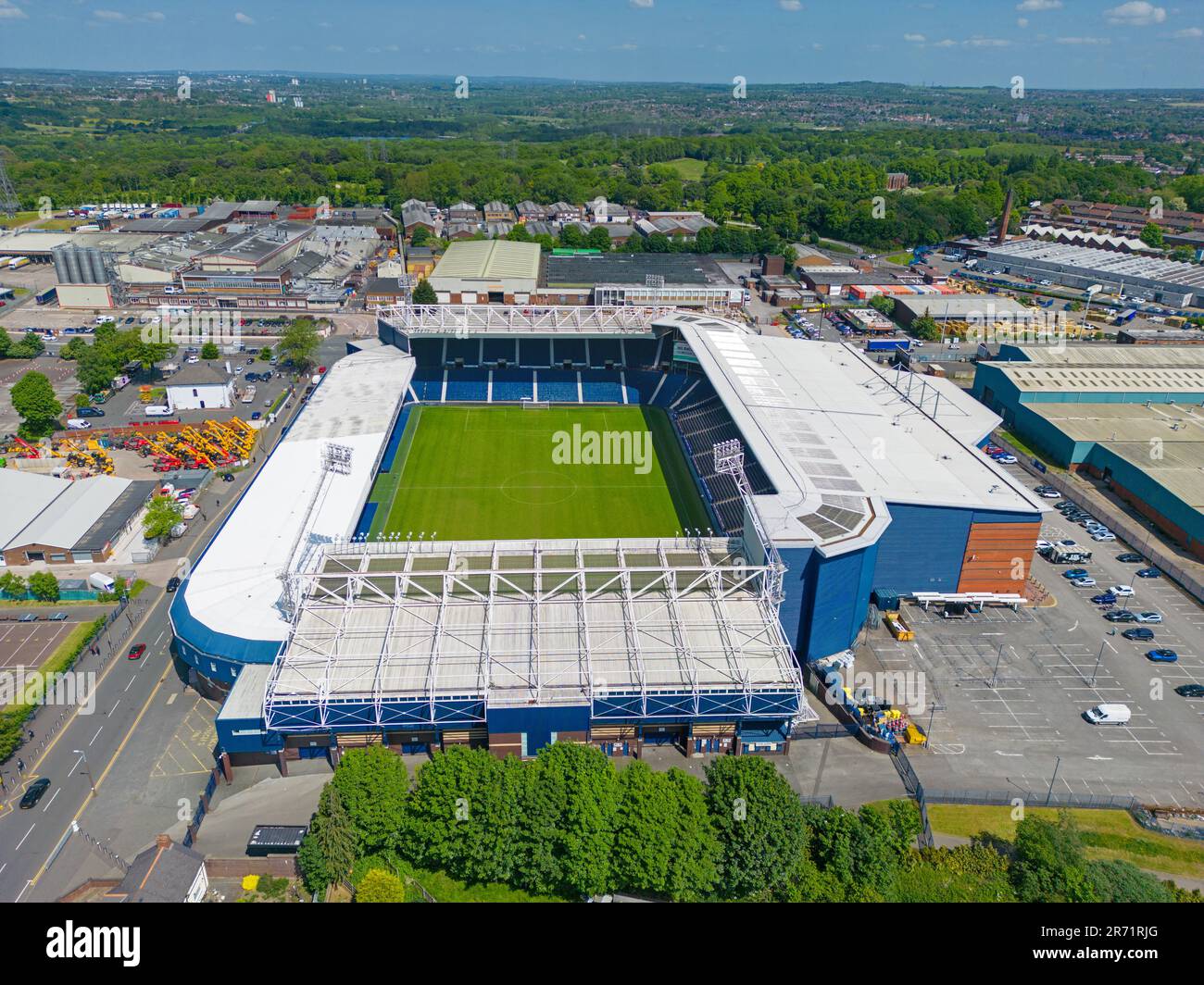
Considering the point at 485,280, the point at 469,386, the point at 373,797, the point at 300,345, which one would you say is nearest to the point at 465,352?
the point at 469,386

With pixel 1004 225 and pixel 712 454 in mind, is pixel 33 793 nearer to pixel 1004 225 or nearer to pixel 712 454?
pixel 712 454

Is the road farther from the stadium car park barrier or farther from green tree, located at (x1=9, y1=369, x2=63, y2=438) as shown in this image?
the stadium car park barrier

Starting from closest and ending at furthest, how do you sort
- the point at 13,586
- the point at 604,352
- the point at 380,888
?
the point at 380,888 → the point at 13,586 → the point at 604,352

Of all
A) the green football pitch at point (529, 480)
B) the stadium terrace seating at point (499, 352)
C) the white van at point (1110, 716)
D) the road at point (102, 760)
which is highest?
the stadium terrace seating at point (499, 352)

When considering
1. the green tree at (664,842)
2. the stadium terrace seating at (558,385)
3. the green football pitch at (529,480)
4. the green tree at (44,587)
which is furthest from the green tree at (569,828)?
the stadium terrace seating at (558,385)

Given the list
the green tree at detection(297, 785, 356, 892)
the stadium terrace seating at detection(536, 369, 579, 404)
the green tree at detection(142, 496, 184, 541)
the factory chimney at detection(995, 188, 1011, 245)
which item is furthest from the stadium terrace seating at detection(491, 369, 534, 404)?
the factory chimney at detection(995, 188, 1011, 245)

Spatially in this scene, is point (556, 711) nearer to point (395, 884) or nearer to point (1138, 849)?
point (395, 884)

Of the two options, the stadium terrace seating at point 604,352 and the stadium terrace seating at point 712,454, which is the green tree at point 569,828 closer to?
the stadium terrace seating at point 712,454
